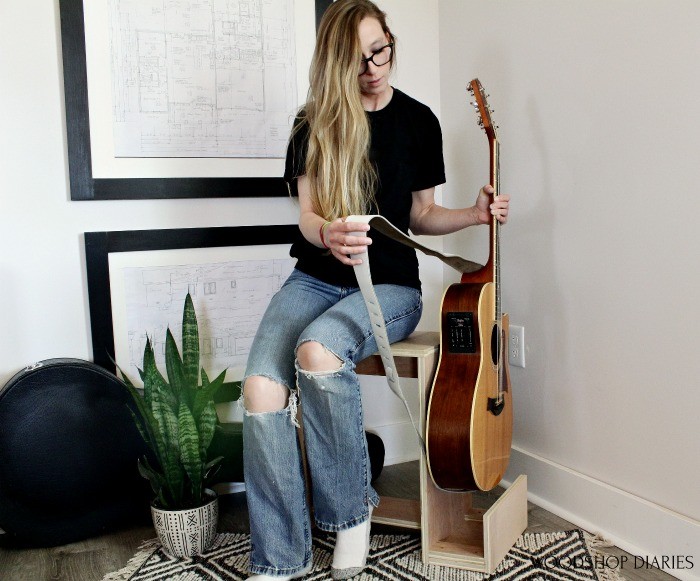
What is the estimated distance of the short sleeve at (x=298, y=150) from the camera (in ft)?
5.18

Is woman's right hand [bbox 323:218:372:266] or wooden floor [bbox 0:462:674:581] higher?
woman's right hand [bbox 323:218:372:266]

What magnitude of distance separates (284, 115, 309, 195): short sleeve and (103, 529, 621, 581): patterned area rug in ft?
2.82

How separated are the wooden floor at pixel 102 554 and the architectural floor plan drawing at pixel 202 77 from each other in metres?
0.97

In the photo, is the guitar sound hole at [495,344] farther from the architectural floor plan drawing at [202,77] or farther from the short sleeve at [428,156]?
the architectural floor plan drawing at [202,77]

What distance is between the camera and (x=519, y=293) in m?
1.86

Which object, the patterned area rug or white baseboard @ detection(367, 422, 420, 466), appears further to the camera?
white baseboard @ detection(367, 422, 420, 466)

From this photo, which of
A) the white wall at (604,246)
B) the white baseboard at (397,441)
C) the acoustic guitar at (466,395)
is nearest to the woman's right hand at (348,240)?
the acoustic guitar at (466,395)

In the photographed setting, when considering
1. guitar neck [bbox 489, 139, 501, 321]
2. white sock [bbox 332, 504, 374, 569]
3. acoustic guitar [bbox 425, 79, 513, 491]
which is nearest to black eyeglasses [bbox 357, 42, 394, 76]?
guitar neck [bbox 489, 139, 501, 321]

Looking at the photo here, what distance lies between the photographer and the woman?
4.39 feet

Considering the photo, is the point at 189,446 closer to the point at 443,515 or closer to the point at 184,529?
the point at 184,529

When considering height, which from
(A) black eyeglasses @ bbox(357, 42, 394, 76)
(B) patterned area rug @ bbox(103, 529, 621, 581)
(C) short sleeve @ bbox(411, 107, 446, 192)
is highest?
(A) black eyeglasses @ bbox(357, 42, 394, 76)

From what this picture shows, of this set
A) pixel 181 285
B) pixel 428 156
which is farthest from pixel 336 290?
pixel 181 285

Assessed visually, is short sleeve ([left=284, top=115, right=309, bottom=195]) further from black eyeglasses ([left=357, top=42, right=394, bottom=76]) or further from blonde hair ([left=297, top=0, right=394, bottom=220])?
black eyeglasses ([left=357, top=42, right=394, bottom=76])

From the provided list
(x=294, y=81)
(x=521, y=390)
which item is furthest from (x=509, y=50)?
(x=521, y=390)
